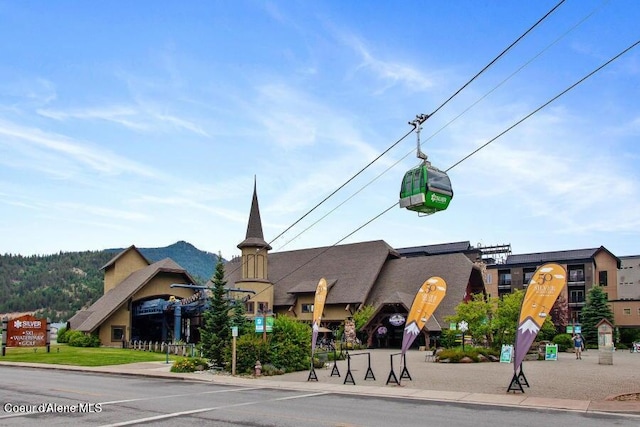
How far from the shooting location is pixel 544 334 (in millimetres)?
51188

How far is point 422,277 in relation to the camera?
60.3m

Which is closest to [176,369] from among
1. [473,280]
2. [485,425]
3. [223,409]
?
[223,409]

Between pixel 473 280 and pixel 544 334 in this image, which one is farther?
pixel 473 280

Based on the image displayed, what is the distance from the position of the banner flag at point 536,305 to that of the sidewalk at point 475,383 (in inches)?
64.4

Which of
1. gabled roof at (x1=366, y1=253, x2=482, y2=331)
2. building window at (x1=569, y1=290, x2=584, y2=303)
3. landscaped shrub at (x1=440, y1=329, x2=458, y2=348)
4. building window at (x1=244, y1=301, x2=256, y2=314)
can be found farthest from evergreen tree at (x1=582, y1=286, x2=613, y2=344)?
building window at (x1=244, y1=301, x2=256, y2=314)

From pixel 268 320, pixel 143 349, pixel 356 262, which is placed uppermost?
pixel 356 262

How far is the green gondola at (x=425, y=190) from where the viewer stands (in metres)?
17.1

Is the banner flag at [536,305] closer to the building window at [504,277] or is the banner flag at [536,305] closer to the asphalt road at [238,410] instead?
the asphalt road at [238,410]

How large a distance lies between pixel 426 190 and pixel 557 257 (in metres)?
75.3

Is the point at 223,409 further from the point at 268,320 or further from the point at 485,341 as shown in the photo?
the point at 485,341

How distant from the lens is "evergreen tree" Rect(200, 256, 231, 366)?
103ft

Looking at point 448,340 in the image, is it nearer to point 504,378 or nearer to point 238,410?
point 504,378

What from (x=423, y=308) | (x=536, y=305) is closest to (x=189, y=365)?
(x=423, y=308)

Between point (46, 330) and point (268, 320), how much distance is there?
2509 centimetres
